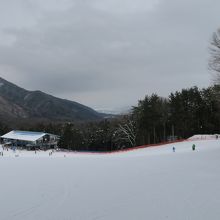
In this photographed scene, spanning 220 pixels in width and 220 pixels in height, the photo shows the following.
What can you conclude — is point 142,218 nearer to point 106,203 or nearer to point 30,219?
point 106,203

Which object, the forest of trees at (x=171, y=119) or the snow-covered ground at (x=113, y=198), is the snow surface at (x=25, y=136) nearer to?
the forest of trees at (x=171, y=119)

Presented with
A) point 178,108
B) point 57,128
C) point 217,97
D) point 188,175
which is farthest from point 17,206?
point 57,128

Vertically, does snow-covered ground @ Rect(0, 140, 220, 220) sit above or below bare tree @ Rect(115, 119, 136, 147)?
below

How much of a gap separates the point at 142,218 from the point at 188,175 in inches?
297

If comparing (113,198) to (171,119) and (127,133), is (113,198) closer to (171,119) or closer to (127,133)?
(171,119)

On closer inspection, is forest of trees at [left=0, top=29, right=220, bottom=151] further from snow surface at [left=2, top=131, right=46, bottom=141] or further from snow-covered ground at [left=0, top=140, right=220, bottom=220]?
snow-covered ground at [left=0, top=140, right=220, bottom=220]

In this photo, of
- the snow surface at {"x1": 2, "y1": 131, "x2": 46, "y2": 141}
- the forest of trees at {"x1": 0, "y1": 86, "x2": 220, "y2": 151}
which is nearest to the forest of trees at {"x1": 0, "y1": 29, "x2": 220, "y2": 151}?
the forest of trees at {"x1": 0, "y1": 86, "x2": 220, "y2": 151}

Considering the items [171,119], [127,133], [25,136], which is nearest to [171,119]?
[171,119]

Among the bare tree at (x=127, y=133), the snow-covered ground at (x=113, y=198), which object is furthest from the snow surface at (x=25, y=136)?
the snow-covered ground at (x=113, y=198)

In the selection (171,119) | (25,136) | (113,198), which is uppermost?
(171,119)

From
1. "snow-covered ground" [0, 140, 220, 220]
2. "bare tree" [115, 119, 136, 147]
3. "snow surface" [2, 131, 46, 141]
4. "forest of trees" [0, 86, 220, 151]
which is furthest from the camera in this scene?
"bare tree" [115, 119, 136, 147]

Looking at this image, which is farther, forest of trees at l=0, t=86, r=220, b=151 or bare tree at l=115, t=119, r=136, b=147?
bare tree at l=115, t=119, r=136, b=147

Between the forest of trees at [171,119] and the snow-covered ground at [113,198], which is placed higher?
the forest of trees at [171,119]

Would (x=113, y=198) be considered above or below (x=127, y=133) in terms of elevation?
below
